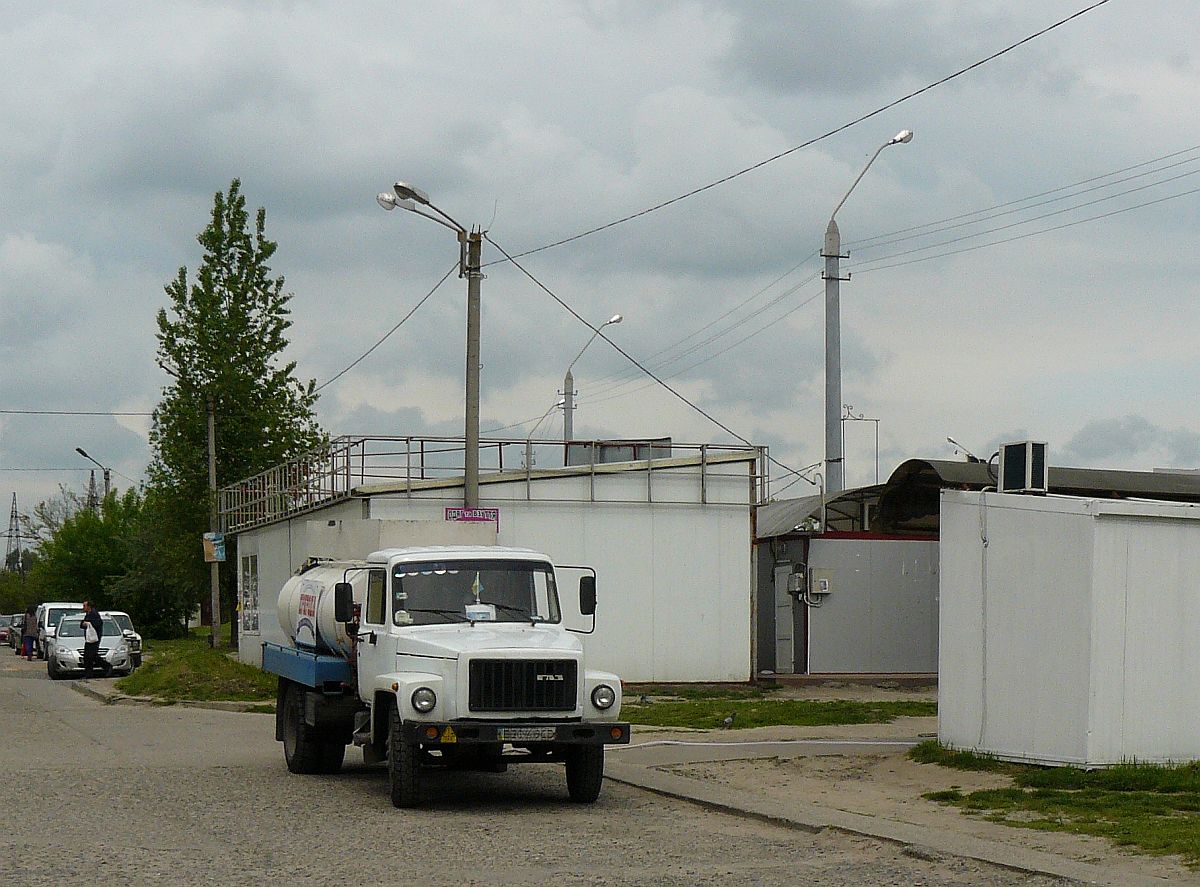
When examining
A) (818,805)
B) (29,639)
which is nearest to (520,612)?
(818,805)

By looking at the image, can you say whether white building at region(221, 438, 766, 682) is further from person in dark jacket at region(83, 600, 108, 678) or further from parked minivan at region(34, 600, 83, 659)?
parked minivan at region(34, 600, 83, 659)

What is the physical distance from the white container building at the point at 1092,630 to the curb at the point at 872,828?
2.72m

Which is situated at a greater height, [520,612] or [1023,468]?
[1023,468]

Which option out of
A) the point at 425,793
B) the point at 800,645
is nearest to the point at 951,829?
the point at 425,793

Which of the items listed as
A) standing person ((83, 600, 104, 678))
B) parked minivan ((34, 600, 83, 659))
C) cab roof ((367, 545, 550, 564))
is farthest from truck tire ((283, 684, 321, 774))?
parked minivan ((34, 600, 83, 659))

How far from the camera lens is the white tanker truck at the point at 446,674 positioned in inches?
535

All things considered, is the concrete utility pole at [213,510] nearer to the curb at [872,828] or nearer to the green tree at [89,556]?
the curb at [872,828]

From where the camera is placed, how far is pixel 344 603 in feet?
49.9

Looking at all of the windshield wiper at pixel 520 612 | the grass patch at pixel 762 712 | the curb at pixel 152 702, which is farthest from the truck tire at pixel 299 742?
the curb at pixel 152 702

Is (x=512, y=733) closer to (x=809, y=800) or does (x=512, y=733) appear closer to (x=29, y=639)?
(x=809, y=800)

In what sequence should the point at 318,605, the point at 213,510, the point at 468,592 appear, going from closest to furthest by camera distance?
1. the point at 468,592
2. the point at 318,605
3. the point at 213,510

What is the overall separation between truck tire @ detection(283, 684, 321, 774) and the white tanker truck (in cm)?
1

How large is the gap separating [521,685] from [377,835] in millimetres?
2106

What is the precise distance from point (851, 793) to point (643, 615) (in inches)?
596
